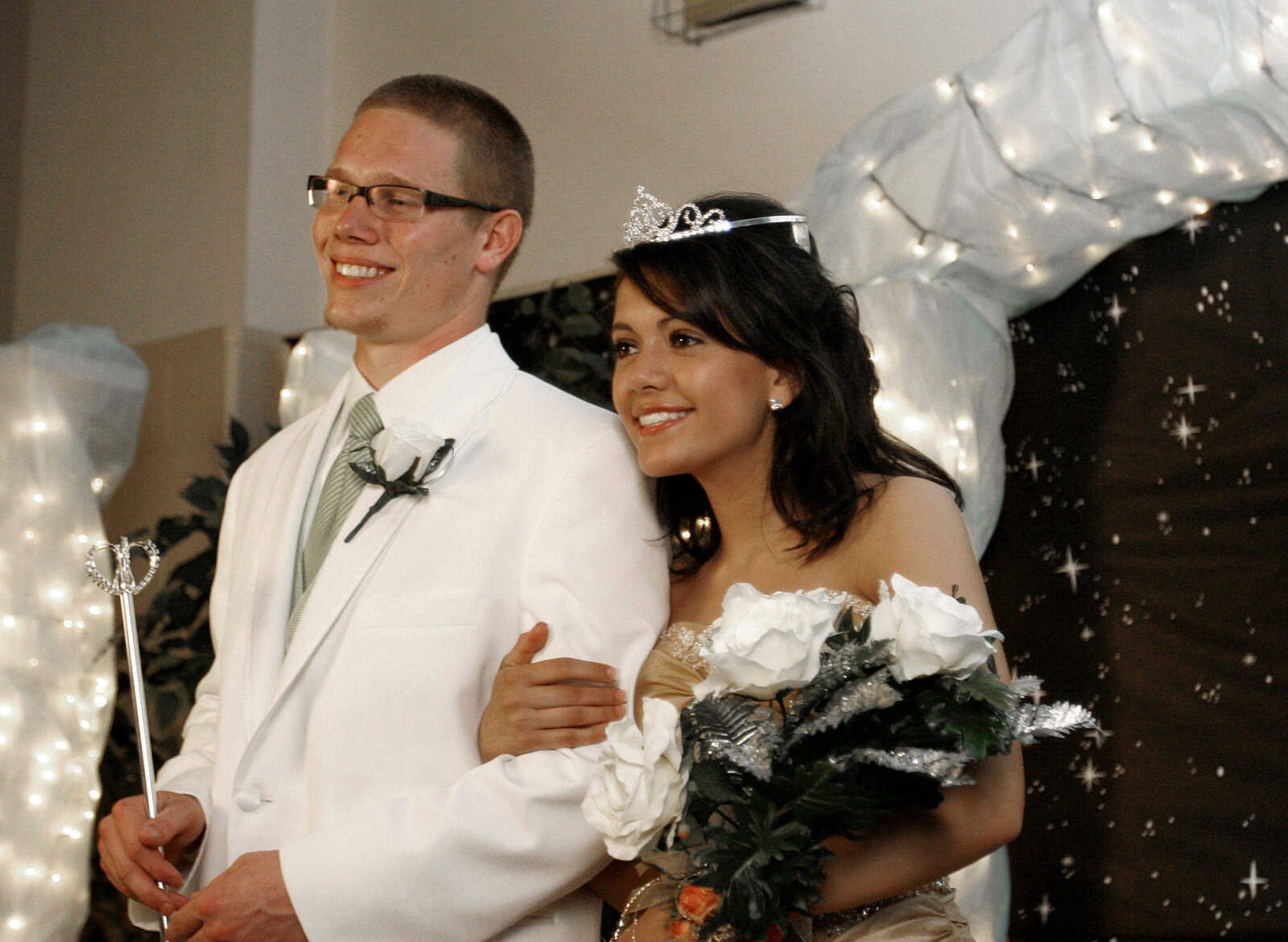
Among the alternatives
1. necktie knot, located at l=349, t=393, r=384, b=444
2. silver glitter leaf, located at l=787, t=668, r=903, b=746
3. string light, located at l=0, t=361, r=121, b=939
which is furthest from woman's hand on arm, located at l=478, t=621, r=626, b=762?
string light, located at l=0, t=361, r=121, b=939

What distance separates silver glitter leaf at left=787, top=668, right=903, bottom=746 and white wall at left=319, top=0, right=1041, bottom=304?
7.73ft

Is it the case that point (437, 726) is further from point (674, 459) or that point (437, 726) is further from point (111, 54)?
point (111, 54)

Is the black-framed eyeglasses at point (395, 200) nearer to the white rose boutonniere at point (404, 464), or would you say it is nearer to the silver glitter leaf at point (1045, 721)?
the white rose boutonniere at point (404, 464)

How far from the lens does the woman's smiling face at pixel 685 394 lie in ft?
6.99

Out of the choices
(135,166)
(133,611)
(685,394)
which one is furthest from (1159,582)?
(135,166)

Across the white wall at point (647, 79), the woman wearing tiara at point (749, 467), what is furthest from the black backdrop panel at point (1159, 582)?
the woman wearing tiara at point (749, 467)

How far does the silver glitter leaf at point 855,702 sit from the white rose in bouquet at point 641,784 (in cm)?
14

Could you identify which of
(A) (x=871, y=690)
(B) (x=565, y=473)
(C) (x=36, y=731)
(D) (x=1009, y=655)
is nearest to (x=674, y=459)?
(B) (x=565, y=473)

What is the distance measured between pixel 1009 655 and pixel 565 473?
1.54 m

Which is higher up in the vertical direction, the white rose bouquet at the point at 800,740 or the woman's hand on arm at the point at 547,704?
the white rose bouquet at the point at 800,740

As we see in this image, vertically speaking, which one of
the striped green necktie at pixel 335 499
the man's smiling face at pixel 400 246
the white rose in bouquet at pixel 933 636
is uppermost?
the man's smiling face at pixel 400 246

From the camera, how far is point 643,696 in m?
2.05

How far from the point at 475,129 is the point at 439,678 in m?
0.96

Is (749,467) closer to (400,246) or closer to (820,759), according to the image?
(400,246)
